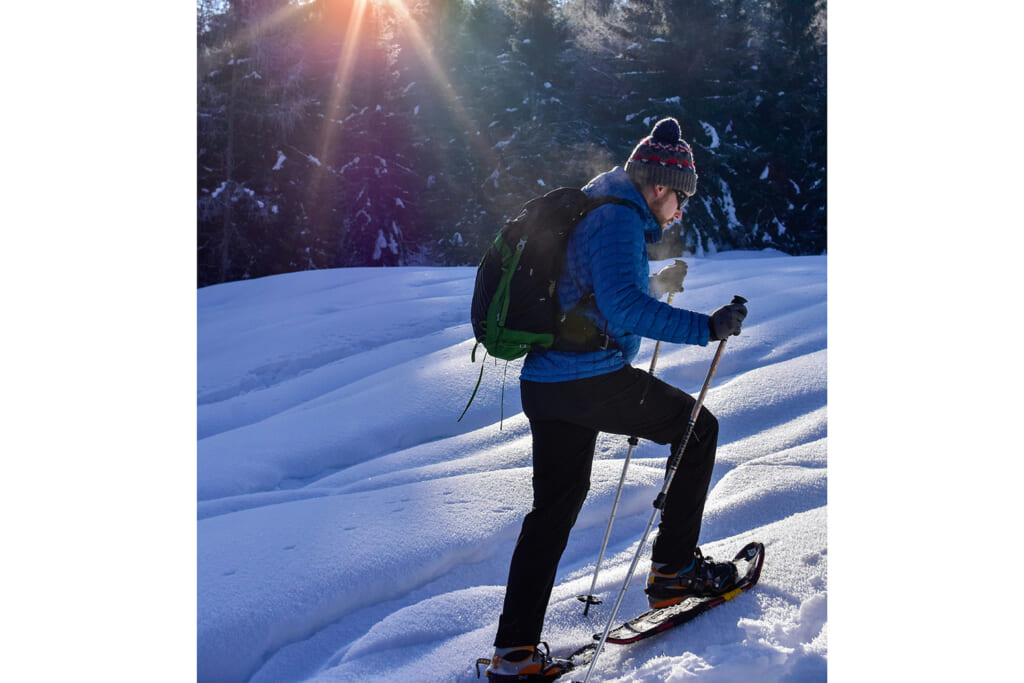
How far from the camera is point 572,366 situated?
2.01 metres

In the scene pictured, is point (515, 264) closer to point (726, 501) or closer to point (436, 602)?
point (436, 602)

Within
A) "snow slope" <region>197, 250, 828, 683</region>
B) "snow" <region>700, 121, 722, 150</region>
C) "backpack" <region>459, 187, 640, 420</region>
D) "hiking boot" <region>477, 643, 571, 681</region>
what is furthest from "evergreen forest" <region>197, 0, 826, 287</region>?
"hiking boot" <region>477, 643, 571, 681</region>

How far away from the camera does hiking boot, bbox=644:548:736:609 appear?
235 centimetres

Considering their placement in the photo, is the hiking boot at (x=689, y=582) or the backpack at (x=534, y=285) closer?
the backpack at (x=534, y=285)

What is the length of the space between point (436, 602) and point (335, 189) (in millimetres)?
12564

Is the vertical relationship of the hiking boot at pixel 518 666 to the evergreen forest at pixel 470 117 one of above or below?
below

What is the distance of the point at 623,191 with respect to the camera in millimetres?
1962

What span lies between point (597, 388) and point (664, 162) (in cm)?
65

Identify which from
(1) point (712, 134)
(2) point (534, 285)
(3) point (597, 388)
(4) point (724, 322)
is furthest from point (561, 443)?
(1) point (712, 134)

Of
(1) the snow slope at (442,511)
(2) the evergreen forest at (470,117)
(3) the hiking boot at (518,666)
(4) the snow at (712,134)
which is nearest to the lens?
(3) the hiking boot at (518,666)

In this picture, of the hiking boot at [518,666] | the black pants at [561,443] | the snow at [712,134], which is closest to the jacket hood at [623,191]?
the black pants at [561,443]

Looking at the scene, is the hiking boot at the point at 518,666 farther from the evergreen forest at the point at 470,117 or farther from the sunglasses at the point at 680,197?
the evergreen forest at the point at 470,117

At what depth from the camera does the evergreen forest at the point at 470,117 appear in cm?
1289
